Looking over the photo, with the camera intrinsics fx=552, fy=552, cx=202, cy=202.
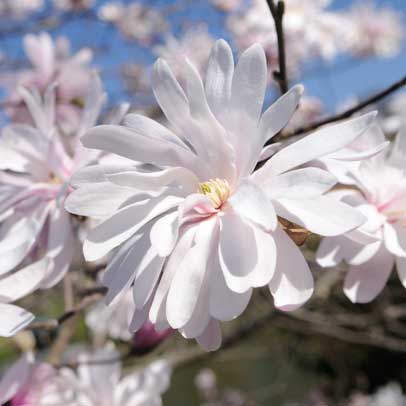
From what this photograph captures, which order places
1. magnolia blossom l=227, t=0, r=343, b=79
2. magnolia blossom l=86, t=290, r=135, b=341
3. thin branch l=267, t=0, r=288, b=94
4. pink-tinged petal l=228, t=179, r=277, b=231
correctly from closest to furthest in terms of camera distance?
pink-tinged petal l=228, t=179, r=277, b=231 → thin branch l=267, t=0, r=288, b=94 → magnolia blossom l=86, t=290, r=135, b=341 → magnolia blossom l=227, t=0, r=343, b=79

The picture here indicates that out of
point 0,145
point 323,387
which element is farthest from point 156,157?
point 323,387

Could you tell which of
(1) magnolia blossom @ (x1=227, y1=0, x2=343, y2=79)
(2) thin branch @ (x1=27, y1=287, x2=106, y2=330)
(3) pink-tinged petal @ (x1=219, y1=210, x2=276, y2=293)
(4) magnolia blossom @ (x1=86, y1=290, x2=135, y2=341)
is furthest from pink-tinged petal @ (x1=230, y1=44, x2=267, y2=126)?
(1) magnolia blossom @ (x1=227, y1=0, x2=343, y2=79)

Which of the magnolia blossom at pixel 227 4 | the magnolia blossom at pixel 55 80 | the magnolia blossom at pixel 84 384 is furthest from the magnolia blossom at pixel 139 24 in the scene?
the magnolia blossom at pixel 84 384

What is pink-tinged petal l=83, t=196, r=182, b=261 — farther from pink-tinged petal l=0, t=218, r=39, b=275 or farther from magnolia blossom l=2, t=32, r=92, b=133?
magnolia blossom l=2, t=32, r=92, b=133

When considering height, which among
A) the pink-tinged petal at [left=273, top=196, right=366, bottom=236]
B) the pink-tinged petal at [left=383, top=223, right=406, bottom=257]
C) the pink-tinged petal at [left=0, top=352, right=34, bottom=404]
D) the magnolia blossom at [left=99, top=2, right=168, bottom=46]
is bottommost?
the magnolia blossom at [left=99, top=2, right=168, bottom=46]

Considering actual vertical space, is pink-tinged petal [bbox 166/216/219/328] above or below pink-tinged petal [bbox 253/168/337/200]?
below

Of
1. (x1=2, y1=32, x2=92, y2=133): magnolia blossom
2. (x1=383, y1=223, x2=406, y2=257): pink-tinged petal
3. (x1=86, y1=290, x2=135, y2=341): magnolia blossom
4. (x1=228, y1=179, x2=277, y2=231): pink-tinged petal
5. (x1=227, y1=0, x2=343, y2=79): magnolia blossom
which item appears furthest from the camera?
(x1=227, y1=0, x2=343, y2=79): magnolia blossom

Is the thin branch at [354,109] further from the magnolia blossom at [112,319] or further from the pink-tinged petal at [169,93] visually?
the magnolia blossom at [112,319]

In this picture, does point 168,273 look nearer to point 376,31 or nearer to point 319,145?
point 319,145

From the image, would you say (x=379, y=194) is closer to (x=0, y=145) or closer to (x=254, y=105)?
(x=254, y=105)
